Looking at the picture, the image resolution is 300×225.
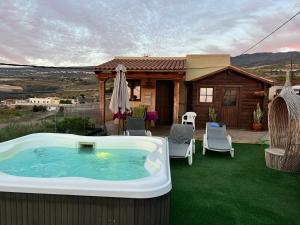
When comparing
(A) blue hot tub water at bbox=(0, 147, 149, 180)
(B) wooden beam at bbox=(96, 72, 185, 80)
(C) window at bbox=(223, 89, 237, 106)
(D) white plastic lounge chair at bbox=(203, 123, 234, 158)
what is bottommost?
(A) blue hot tub water at bbox=(0, 147, 149, 180)

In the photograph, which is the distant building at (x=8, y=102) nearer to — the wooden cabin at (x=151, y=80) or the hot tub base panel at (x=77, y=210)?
the wooden cabin at (x=151, y=80)

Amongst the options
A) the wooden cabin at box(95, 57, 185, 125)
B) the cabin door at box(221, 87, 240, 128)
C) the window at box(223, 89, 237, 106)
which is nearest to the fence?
the wooden cabin at box(95, 57, 185, 125)

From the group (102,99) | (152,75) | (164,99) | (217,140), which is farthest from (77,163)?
(164,99)

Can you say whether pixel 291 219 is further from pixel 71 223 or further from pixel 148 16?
pixel 148 16

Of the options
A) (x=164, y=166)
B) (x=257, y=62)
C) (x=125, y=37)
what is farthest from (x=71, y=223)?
(x=257, y=62)

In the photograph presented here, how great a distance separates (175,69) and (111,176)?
6.91 meters

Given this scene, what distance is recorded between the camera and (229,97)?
14602 millimetres

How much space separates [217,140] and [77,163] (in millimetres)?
4697

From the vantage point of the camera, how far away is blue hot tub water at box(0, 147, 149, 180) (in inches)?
262

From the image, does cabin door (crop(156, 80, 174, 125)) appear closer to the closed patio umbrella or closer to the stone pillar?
the stone pillar

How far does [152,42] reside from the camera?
19016 millimetres

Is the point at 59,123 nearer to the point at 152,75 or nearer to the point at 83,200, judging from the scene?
the point at 152,75

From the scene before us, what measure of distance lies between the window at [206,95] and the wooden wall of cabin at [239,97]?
0.16 m

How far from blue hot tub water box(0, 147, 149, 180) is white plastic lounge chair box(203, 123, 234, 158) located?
2.43 metres
